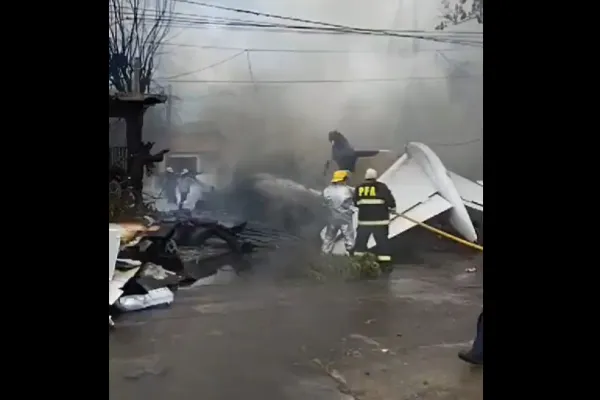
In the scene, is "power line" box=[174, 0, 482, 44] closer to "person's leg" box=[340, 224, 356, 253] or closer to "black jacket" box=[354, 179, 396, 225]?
"black jacket" box=[354, 179, 396, 225]

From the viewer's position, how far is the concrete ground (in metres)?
1.09

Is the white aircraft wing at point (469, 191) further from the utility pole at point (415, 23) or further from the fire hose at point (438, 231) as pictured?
the utility pole at point (415, 23)

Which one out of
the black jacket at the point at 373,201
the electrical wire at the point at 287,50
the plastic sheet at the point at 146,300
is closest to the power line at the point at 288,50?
the electrical wire at the point at 287,50

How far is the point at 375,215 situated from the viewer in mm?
1307

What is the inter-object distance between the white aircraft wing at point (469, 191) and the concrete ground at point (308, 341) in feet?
0.40

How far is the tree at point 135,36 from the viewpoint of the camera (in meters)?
1.17

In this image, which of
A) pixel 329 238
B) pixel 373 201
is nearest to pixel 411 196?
pixel 373 201

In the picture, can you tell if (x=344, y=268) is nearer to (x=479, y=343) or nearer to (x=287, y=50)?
(x=479, y=343)

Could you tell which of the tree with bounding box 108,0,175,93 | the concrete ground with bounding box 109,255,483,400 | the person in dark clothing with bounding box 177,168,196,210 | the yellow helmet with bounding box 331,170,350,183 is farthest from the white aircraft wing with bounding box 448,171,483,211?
the tree with bounding box 108,0,175,93

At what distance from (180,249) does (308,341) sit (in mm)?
327

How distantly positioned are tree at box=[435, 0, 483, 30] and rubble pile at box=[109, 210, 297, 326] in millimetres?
591
